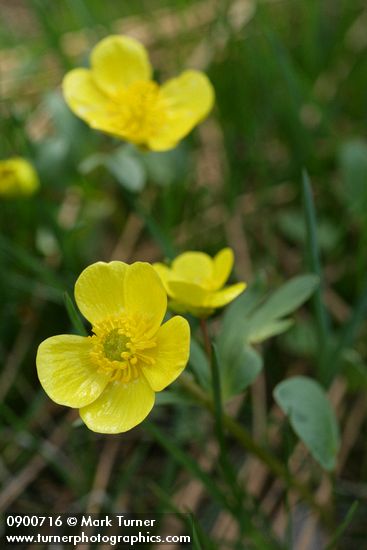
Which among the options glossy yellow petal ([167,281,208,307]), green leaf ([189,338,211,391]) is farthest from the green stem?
glossy yellow petal ([167,281,208,307])

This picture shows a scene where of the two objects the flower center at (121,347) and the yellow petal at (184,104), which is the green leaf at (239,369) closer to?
the flower center at (121,347)

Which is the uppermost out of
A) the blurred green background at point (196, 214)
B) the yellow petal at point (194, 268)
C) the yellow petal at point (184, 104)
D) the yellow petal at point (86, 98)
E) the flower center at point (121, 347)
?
the yellow petal at point (86, 98)

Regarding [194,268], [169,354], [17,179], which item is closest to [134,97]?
[17,179]

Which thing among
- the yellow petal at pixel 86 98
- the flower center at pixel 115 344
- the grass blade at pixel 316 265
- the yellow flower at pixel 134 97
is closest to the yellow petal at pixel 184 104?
the yellow flower at pixel 134 97

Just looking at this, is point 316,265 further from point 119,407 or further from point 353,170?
point 353,170

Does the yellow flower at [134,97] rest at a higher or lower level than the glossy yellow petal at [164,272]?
higher

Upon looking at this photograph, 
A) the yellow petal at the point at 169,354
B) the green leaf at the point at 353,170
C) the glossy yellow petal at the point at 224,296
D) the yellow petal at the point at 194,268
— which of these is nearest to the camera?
the yellow petal at the point at 169,354
